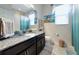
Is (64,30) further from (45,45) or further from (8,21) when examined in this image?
(8,21)

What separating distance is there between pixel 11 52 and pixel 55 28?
85 centimetres

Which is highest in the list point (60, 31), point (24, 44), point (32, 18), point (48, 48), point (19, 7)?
point (19, 7)

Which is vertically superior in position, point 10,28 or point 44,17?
point 44,17

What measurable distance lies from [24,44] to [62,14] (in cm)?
81

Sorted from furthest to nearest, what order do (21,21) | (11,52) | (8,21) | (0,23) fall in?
1. (21,21)
2. (8,21)
3. (0,23)
4. (11,52)

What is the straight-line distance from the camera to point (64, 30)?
6.63ft

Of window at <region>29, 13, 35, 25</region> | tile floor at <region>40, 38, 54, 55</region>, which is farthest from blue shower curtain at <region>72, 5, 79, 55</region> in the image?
window at <region>29, 13, 35, 25</region>

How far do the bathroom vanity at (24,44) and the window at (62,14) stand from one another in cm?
38

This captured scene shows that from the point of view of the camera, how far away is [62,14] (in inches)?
77.3

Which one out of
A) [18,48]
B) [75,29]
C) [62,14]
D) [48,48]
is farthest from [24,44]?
[75,29]

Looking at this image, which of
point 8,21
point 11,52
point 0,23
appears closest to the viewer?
point 11,52

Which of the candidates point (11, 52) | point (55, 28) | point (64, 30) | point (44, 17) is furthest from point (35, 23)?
point (11, 52)

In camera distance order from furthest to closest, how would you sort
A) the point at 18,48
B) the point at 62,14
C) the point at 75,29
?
the point at 75,29 → the point at 62,14 → the point at 18,48

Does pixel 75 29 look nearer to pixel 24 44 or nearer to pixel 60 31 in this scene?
pixel 60 31
